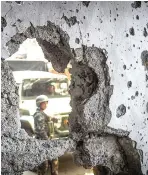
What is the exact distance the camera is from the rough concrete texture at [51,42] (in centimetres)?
266

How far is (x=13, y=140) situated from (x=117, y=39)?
4.96 ft

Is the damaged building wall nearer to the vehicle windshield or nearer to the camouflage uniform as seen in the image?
the camouflage uniform

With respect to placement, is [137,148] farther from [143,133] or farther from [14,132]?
[14,132]

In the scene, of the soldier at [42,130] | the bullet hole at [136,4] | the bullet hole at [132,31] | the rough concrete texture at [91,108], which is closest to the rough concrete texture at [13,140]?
the rough concrete texture at [91,108]

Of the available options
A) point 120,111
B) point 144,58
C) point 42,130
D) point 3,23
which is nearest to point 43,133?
point 42,130

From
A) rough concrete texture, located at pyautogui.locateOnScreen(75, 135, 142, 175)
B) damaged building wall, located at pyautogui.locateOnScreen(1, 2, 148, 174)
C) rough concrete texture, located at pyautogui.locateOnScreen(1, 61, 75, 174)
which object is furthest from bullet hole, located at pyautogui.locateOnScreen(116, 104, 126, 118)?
rough concrete texture, located at pyautogui.locateOnScreen(1, 61, 75, 174)

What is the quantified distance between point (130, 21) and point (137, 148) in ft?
4.71

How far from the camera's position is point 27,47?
13055 mm

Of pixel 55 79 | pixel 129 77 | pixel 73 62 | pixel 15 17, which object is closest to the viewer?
pixel 15 17

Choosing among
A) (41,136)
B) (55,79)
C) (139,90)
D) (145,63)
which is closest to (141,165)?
(139,90)

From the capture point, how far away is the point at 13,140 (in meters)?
2.70

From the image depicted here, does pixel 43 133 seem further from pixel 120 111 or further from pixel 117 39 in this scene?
pixel 117 39

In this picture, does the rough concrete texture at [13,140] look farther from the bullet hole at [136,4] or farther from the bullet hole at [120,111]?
the bullet hole at [136,4]

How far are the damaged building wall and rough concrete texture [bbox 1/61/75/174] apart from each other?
0.50 meters
